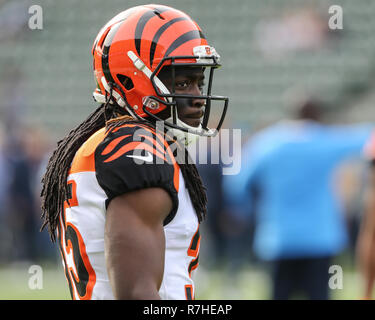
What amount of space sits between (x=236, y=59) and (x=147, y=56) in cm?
961

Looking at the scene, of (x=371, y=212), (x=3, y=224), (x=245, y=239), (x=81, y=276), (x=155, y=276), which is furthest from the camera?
(x=3, y=224)

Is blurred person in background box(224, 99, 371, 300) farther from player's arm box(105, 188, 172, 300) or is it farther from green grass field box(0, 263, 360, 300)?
player's arm box(105, 188, 172, 300)

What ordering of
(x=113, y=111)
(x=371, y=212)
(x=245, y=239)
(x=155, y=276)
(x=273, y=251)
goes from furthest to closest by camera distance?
(x=245, y=239) → (x=273, y=251) → (x=371, y=212) → (x=113, y=111) → (x=155, y=276)

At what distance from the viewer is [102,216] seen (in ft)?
6.81

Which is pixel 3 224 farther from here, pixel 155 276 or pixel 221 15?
pixel 155 276

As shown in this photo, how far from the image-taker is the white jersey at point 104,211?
200cm

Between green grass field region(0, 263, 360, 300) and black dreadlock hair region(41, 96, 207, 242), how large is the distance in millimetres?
4479

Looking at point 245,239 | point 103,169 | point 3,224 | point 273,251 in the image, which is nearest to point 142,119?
point 103,169

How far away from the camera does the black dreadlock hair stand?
2.25m

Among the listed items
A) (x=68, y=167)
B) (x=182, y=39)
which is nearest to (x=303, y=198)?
(x=182, y=39)

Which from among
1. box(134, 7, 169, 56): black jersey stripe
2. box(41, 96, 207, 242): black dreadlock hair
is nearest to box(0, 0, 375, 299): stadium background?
box(41, 96, 207, 242): black dreadlock hair

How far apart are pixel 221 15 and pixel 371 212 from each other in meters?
8.06

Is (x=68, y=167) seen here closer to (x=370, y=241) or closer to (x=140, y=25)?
(x=140, y=25)

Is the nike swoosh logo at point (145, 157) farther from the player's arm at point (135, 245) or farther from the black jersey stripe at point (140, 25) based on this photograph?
the black jersey stripe at point (140, 25)
